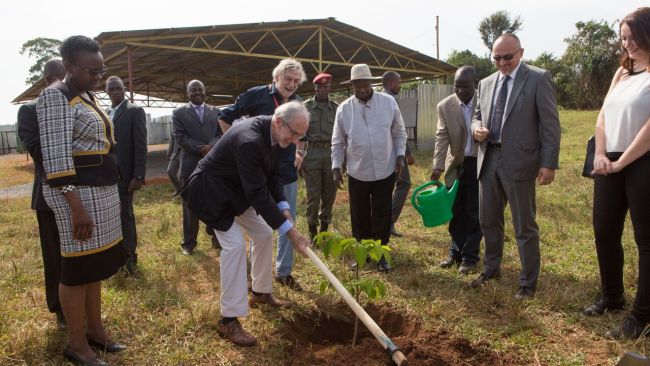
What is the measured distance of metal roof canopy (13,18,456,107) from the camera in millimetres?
12016

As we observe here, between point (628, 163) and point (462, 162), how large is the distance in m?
1.76

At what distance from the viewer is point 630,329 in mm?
3014

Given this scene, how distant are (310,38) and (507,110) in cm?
1042

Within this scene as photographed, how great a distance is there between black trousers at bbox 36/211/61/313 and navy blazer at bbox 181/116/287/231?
35.0 inches

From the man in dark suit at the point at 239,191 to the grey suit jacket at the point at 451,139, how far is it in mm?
2019

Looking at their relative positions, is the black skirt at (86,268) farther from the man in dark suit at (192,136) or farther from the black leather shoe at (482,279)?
the black leather shoe at (482,279)

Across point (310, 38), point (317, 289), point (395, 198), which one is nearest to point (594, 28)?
point (310, 38)

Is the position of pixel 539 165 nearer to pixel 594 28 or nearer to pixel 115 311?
pixel 115 311

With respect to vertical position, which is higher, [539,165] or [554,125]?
[554,125]

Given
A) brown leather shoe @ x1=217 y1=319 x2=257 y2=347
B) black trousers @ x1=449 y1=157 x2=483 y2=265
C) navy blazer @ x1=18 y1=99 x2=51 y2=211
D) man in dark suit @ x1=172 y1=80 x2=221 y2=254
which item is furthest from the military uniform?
navy blazer @ x1=18 y1=99 x2=51 y2=211

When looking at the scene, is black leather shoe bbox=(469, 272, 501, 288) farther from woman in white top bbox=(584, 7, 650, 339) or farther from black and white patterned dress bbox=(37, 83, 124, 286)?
black and white patterned dress bbox=(37, 83, 124, 286)

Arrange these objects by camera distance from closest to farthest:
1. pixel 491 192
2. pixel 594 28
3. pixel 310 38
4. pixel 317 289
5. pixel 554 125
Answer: pixel 554 125 < pixel 491 192 < pixel 317 289 < pixel 310 38 < pixel 594 28

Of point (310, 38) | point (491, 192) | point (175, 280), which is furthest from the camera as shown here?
point (310, 38)

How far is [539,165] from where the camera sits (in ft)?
12.0
